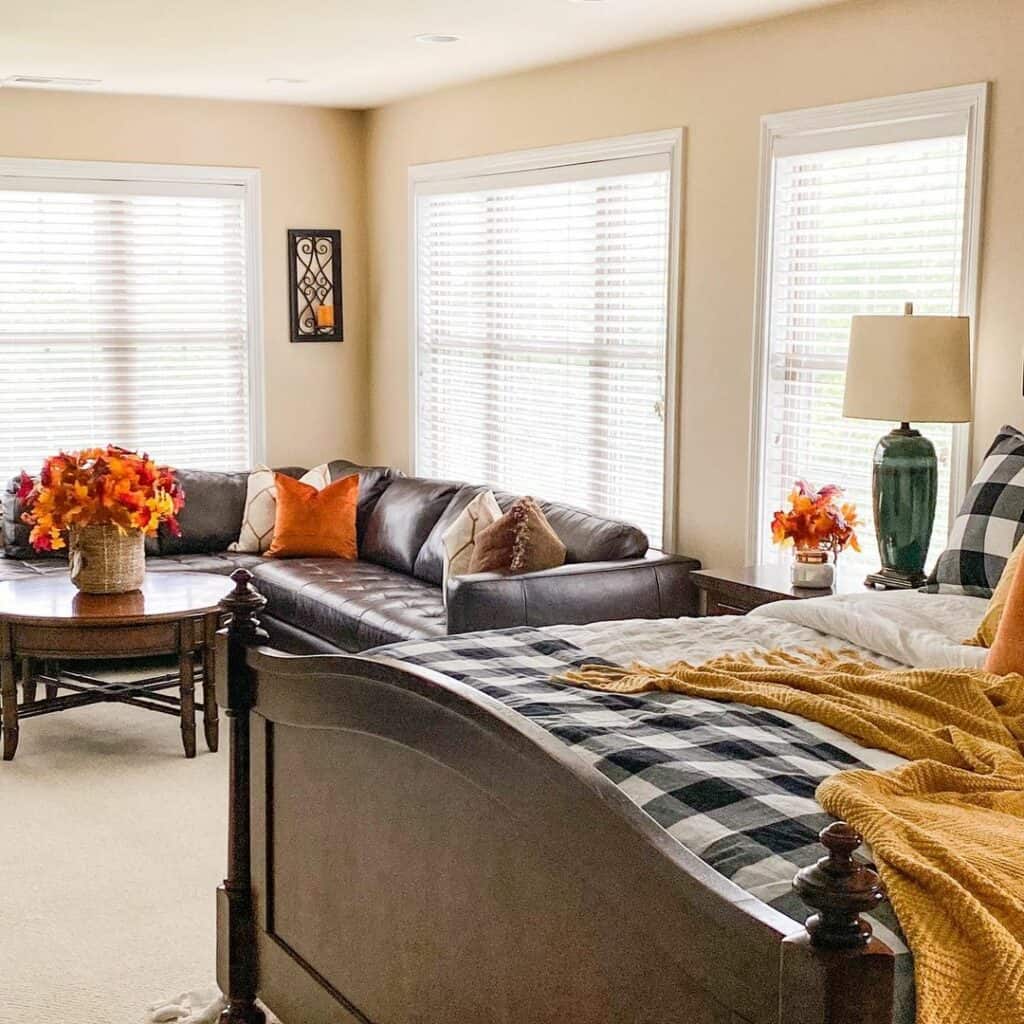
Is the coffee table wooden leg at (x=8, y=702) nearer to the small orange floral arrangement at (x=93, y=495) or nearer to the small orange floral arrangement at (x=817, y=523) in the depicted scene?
the small orange floral arrangement at (x=93, y=495)

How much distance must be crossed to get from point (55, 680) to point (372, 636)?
1187 mm

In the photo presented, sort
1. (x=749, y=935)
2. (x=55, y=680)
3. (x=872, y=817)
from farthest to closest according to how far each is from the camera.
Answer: (x=55, y=680) → (x=872, y=817) → (x=749, y=935)

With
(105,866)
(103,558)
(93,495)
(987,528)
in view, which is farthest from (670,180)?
(105,866)

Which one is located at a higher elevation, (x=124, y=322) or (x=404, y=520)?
(x=124, y=322)

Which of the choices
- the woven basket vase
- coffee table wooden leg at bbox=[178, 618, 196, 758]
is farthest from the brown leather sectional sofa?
the woven basket vase

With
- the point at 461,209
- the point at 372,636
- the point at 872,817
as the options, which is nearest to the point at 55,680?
the point at 372,636

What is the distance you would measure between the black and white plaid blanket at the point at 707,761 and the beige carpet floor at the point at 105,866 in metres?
1.11

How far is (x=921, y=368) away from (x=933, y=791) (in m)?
2.07

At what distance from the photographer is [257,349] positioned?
7.15 metres

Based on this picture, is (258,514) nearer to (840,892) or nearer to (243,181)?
(243,181)

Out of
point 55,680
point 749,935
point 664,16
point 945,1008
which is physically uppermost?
point 664,16

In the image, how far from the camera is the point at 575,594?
4855 millimetres

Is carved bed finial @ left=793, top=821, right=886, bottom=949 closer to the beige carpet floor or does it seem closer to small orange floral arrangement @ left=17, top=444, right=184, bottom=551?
the beige carpet floor

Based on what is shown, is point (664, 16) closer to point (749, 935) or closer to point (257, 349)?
point (257, 349)
